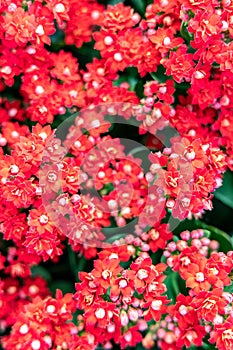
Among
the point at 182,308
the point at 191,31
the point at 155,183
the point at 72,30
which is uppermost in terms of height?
the point at 191,31

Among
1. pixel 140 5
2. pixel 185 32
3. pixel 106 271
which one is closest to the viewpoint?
pixel 106 271

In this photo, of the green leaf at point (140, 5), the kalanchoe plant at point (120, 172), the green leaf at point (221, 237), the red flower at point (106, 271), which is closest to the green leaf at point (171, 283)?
the kalanchoe plant at point (120, 172)

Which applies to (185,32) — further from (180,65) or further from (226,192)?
(226,192)

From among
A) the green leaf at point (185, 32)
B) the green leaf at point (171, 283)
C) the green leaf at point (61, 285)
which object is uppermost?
the green leaf at point (185, 32)

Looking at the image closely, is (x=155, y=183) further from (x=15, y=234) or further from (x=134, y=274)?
(x=15, y=234)

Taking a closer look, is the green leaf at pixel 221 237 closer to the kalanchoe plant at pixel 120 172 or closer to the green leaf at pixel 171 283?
the kalanchoe plant at pixel 120 172

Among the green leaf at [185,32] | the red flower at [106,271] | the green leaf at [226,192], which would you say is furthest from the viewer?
the green leaf at [226,192]

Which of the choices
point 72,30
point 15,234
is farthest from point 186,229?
point 72,30

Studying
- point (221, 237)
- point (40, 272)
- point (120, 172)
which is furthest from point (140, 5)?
point (40, 272)
